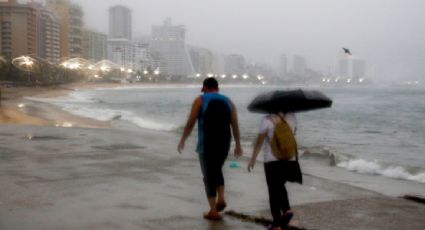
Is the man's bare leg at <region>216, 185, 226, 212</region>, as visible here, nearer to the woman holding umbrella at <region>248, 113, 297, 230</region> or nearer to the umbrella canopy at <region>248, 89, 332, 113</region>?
the woman holding umbrella at <region>248, 113, 297, 230</region>

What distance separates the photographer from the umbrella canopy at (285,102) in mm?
5332

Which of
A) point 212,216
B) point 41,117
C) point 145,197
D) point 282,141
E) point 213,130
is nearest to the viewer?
point 282,141

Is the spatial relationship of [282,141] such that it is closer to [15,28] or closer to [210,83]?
[210,83]

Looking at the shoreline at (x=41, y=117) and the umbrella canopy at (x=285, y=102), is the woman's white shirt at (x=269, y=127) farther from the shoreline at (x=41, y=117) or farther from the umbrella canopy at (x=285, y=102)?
the shoreline at (x=41, y=117)

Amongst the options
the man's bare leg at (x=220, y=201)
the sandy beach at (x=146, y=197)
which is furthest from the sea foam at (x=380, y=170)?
the man's bare leg at (x=220, y=201)

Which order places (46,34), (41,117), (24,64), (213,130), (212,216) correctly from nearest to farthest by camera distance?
(213,130) → (212,216) → (41,117) → (24,64) → (46,34)

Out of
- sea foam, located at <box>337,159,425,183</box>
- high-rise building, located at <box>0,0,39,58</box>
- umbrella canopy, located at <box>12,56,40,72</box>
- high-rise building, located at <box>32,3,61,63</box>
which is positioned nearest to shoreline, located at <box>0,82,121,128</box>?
sea foam, located at <box>337,159,425,183</box>

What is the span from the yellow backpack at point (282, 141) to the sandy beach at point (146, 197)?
854 mm

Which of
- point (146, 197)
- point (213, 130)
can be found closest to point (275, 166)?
point (213, 130)

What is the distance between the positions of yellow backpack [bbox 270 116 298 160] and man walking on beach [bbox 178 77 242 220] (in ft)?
2.37

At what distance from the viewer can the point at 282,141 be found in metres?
5.26

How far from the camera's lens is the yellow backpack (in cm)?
527

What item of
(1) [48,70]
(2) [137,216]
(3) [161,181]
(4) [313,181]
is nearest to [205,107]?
(2) [137,216]

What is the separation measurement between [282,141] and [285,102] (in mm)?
375
